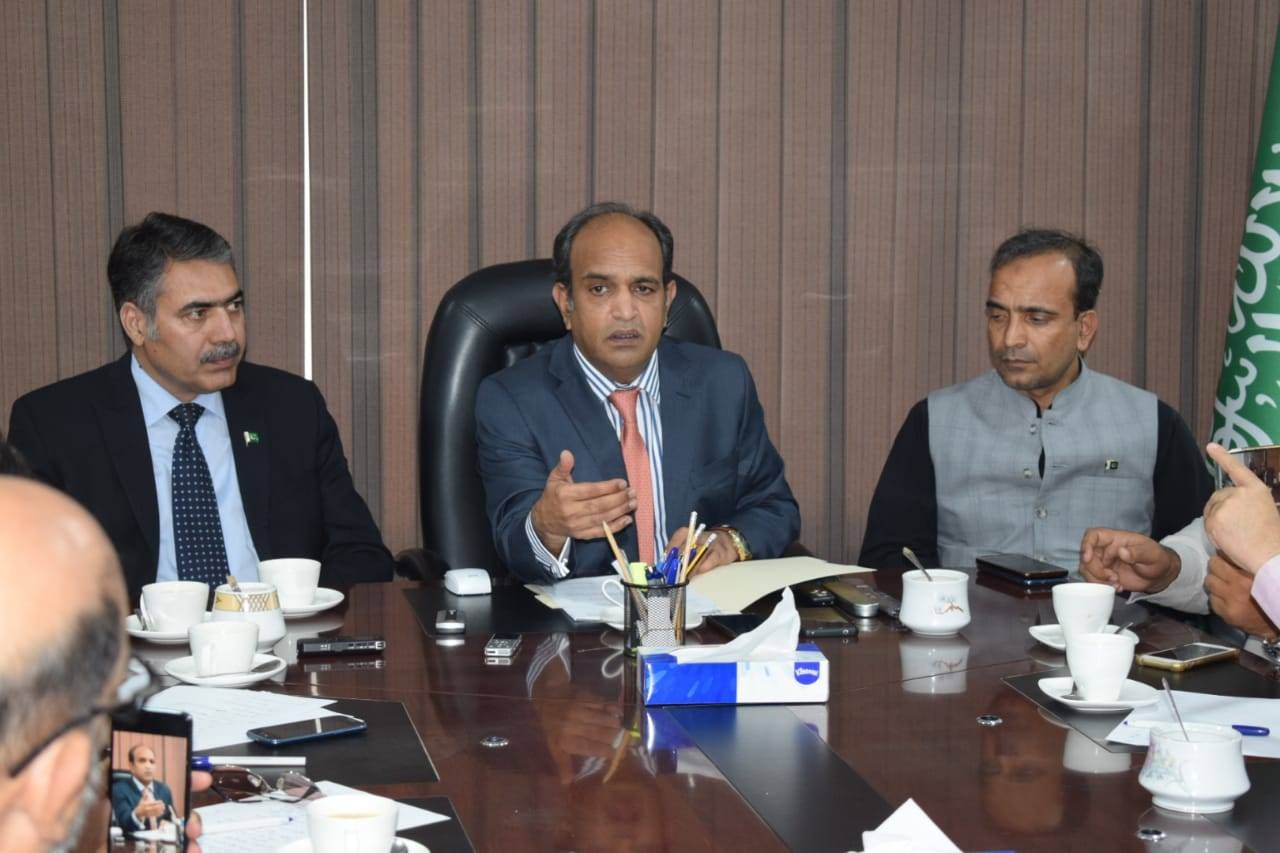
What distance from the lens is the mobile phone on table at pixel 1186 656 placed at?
1.79 metres

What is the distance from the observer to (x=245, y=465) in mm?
2838

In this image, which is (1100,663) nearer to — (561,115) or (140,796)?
(140,796)

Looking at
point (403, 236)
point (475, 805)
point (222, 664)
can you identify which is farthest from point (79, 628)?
point (403, 236)

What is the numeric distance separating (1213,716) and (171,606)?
1.34m

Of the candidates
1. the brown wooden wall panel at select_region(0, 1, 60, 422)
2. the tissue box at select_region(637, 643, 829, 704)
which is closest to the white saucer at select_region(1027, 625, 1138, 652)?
the tissue box at select_region(637, 643, 829, 704)

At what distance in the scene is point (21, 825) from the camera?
60 centimetres

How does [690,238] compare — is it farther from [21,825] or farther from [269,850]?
[21,825]

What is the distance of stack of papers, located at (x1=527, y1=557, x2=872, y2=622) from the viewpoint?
210 centimetres

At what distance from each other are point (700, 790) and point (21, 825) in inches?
32.9

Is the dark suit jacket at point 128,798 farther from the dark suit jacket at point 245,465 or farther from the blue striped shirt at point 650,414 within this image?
the blue striped shirt at point 650,414

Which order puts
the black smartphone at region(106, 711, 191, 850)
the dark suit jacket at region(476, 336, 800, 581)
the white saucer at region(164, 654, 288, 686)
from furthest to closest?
the dark suit jacket at region(476, 336, 800, 581) < the white saucer at region(164, 654, 288, 686) < the black smartphone at region(106, 711, 191, 850)

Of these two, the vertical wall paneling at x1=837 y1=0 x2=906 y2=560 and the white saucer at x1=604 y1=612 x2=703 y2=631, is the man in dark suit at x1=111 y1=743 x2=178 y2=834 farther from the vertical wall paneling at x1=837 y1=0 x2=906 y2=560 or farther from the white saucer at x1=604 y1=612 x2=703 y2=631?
the vertical wall paneling at x1=837 y1=0 x2=906 y2=560

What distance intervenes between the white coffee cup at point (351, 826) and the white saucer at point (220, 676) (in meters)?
0.65

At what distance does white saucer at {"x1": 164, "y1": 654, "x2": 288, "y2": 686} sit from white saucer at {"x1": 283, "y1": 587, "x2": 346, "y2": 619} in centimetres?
27
